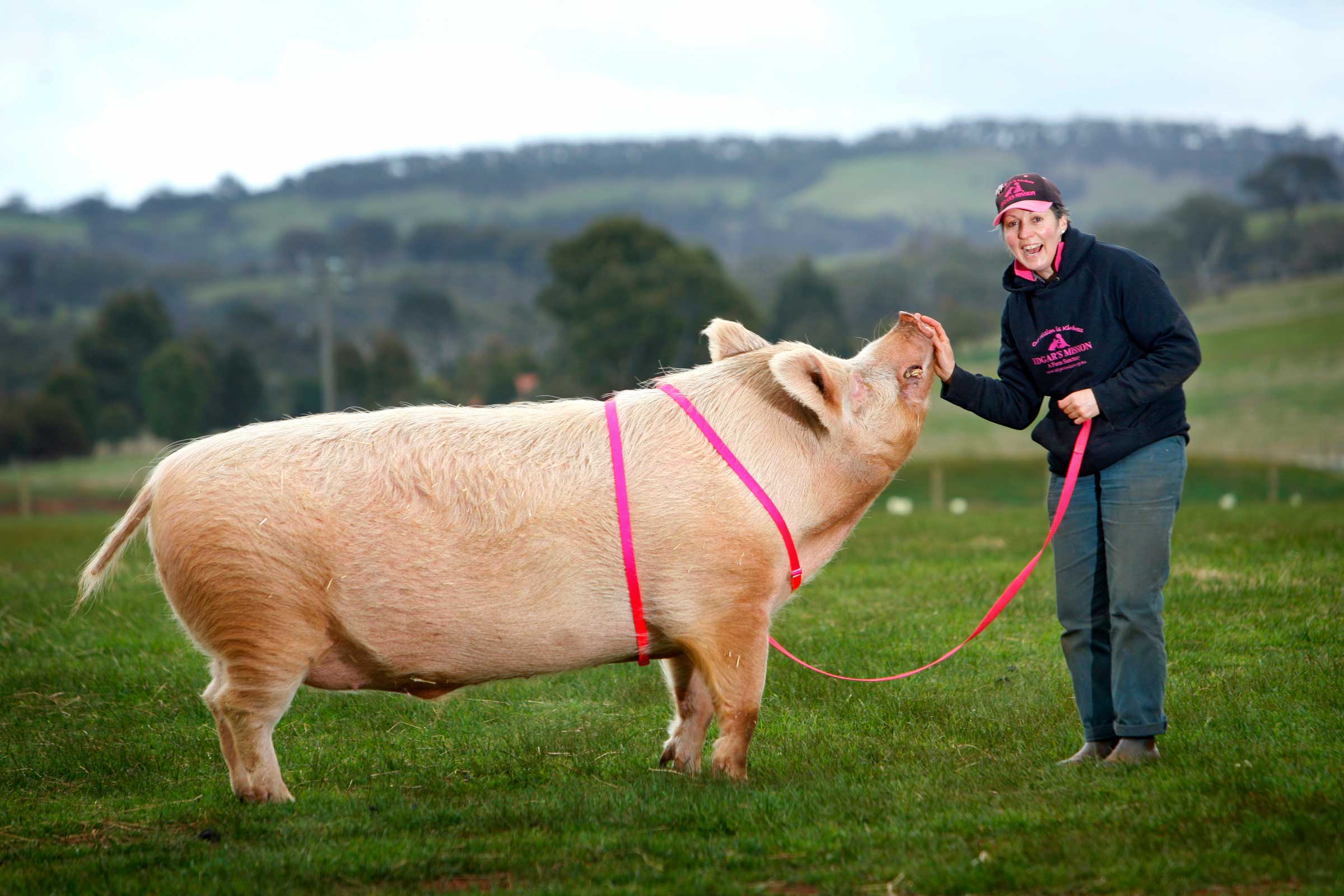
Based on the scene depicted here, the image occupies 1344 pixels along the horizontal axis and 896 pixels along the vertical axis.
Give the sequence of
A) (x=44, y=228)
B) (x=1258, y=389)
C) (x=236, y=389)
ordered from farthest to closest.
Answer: (x=44, y=228), (x=236, y=389), (x=1258, y=389)

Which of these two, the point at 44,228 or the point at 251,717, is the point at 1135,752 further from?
the point at 44,228

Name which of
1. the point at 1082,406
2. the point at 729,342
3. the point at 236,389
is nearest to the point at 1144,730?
the point at 1082,406

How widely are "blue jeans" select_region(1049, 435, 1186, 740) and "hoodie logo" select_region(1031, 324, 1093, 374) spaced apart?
47cm

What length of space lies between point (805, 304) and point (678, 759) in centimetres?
7996

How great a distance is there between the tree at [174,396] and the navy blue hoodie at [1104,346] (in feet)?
232

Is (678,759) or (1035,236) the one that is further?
(678,759)

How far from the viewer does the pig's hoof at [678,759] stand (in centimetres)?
546

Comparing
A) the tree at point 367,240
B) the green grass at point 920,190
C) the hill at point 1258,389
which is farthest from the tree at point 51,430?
the green grass at point 920,190

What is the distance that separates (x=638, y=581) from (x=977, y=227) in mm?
160437

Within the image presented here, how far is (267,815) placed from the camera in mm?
4887

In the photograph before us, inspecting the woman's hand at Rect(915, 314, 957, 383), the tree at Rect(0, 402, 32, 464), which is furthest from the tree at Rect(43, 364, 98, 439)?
the woman's hand at Rect(915, 314, 957, 383)

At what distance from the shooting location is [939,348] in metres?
5.63

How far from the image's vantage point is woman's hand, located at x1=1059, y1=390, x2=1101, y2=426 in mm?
5055

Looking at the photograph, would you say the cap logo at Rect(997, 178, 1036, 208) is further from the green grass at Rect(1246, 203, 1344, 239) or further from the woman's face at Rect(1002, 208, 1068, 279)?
the green grass at Rect(1246, 203, 1344, 239)
